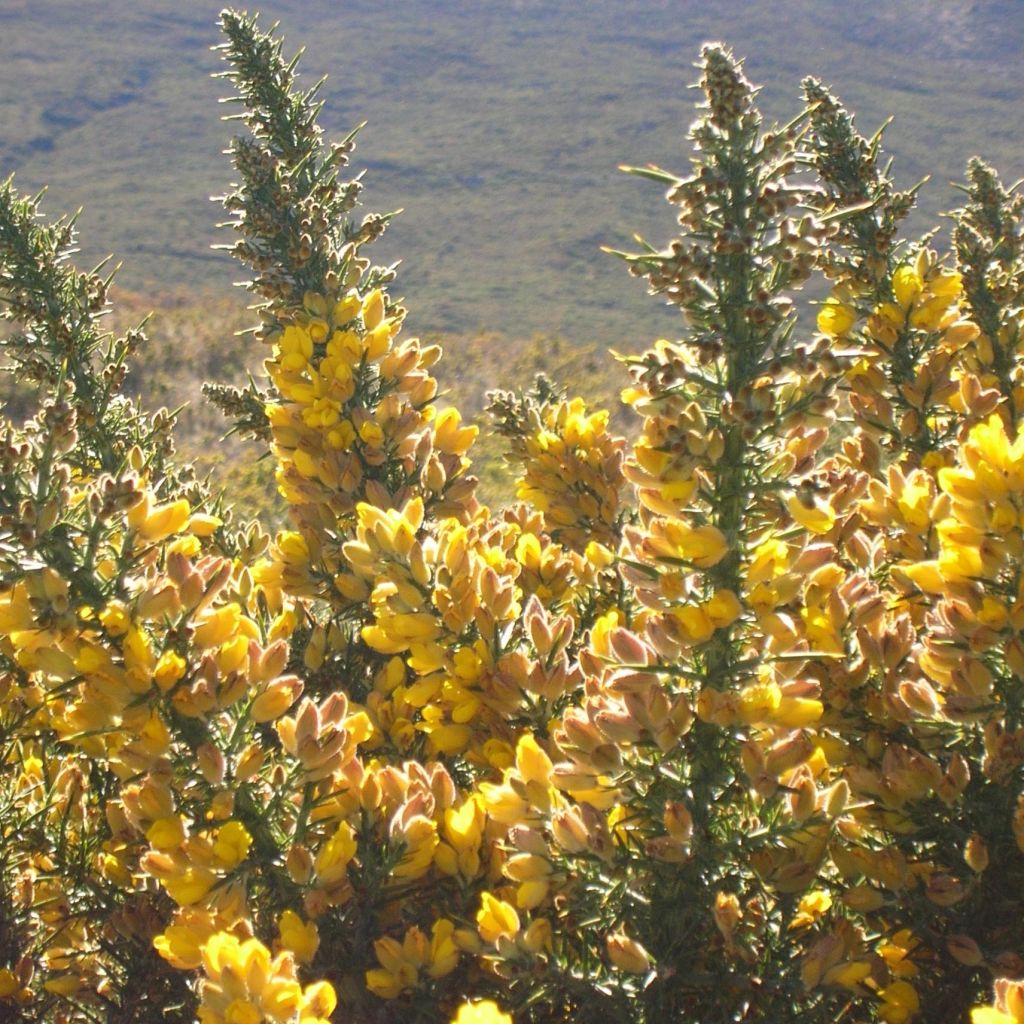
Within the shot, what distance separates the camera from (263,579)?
2043mm

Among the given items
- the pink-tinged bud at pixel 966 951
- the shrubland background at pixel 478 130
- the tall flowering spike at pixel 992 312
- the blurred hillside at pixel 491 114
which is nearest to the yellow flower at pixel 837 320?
the tall flowering spike at pixel 992 312

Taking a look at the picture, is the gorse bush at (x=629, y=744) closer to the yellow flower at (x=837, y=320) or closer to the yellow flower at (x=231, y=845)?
the yellow flower at (x=231, y=845)

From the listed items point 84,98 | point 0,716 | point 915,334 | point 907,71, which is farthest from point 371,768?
point 907,71

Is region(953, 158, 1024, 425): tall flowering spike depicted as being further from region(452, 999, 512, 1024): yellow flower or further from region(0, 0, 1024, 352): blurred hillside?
region(0, 0, 1024, 352): blurred hillside

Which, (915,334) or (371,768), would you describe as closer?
(371,768)

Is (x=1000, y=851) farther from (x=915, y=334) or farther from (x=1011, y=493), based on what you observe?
(x=915, y=334)

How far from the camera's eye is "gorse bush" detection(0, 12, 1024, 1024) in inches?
45.9

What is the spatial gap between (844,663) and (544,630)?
0.42 meters

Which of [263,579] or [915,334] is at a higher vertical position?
[915,334]

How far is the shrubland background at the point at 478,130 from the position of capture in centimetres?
2469

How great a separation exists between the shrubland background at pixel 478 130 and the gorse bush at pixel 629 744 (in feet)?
24.7

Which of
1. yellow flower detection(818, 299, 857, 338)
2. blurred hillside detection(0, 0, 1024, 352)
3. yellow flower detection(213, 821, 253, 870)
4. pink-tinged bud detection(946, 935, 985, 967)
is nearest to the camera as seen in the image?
pink-tinged bud detection(946, 935, 985, 967)

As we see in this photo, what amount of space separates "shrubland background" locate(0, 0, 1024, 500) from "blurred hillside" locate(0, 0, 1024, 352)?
0.16m

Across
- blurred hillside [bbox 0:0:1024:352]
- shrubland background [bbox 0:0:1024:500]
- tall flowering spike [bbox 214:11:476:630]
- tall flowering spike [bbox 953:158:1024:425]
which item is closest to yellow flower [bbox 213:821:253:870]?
tall flowering spike [bbox 214:11:476:630]
